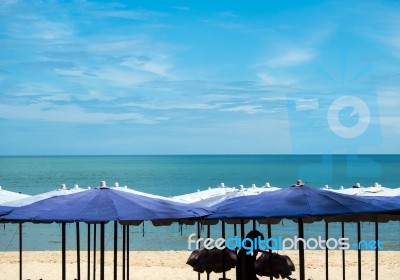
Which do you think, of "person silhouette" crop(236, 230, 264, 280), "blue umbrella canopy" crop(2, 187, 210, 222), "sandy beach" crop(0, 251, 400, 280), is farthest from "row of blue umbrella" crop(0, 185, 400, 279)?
"sandy beach" crop(0, 251, 400, 280)

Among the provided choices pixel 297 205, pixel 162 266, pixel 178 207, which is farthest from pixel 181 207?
pixel 162 266

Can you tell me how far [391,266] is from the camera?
19750mm

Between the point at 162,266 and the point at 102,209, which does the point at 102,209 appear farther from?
the point at 162,266

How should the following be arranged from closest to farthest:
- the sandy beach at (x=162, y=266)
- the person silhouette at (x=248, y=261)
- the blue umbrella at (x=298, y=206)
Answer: the blue umbrella at (x=298, y=206) < the person silhouette at (x=248, y=261) < the sandy beach at (x=162, y=266)

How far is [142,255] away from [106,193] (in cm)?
1645

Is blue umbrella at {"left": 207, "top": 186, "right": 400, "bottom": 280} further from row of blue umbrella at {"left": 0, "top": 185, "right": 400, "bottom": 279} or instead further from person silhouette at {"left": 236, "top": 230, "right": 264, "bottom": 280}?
person silhouette at {"left": 236, "top": 230, "right": 264, "bottom": 280}

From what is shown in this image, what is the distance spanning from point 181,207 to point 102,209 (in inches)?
41.7

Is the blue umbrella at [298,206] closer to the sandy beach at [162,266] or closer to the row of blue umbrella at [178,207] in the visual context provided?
the row of blue umbrella at [178,207]

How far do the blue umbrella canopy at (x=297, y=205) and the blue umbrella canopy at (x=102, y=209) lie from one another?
22.7 inches

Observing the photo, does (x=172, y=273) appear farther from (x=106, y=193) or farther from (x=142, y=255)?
(x=106, y=193)

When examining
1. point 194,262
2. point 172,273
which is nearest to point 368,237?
point 172,273

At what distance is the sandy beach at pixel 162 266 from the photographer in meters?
17.8

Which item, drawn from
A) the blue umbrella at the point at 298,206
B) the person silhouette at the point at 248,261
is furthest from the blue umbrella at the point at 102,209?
A: the person silhouette at the point at 248,261

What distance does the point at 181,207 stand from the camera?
7668mm
